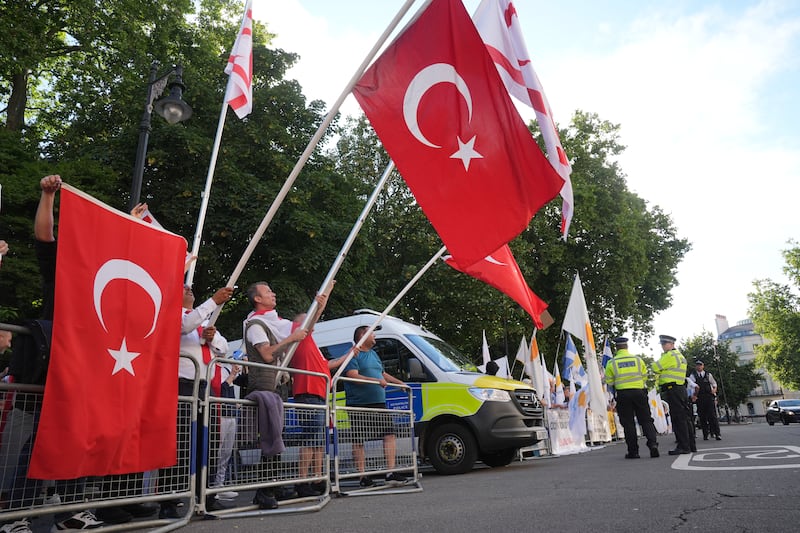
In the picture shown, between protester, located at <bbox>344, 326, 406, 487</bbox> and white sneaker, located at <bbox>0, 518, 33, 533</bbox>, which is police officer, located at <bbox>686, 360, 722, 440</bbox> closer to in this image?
protester, located at <bbox>344, 326, 406, 487</bbox>

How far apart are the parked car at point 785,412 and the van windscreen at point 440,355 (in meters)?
30.9

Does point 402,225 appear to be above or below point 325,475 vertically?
above

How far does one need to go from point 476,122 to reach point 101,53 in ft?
58.5

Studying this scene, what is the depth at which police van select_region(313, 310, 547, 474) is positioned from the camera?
909 cm

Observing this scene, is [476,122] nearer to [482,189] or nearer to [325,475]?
[482,189]

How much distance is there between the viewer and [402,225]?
24.8 m

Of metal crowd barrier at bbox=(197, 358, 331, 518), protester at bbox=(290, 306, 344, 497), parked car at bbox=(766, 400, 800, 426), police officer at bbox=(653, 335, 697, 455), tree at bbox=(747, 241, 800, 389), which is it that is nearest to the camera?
metal crowd barrier at bbox=(197, 358, 331, 518)

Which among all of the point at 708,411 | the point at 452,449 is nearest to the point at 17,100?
the point at 452,449

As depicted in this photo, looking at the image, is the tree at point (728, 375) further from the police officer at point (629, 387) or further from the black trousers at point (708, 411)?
the police officer at point (629, 387)

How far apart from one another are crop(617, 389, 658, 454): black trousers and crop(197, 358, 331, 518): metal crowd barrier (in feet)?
18.8

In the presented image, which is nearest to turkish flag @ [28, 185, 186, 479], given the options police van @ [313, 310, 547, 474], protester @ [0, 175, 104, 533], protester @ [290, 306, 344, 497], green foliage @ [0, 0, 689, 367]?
protester @ [0, 175, 104, 533]

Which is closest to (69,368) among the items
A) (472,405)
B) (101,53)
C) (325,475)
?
(325,475)

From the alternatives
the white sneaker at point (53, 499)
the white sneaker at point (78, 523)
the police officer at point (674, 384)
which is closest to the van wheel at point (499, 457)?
the police officer at point (674, 384)

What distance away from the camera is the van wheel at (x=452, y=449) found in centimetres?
907
